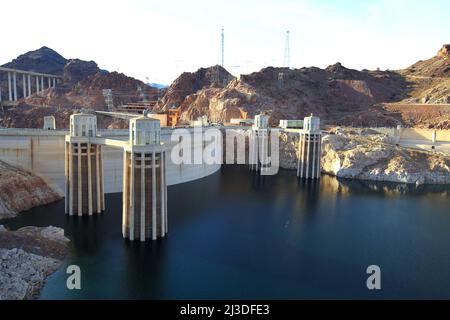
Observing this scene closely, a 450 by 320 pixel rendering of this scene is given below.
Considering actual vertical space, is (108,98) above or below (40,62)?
below

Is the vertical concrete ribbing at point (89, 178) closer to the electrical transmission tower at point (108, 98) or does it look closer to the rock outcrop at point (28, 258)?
the rock outcrop at point (28, 258)

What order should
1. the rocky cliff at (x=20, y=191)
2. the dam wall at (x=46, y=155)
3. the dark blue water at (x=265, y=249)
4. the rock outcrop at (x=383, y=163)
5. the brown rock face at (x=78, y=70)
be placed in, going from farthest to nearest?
the brown rock face at (x=78, y=70), the rock outcrop at (x=383, y=163), the dam wall at (x=46, y=155), the rocky cliff at (x=20, y=191), the dark blue water at (x=265, y=249)

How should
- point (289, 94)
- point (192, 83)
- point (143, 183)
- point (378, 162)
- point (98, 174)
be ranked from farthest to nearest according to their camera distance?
point (192, 83) < point (289, 94) < point (378, 162) < point (98, 174) < point (143, 183)

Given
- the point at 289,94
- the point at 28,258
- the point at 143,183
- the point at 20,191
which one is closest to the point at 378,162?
the point at 289,94

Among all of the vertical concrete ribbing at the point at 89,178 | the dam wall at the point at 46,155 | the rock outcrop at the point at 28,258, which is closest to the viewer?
the rock outcrop at the point at 28,258

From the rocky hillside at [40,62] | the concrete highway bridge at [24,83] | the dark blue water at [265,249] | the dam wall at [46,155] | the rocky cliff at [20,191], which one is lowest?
the dark blue water at [265,249]

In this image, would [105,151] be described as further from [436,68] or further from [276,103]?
[436,68]

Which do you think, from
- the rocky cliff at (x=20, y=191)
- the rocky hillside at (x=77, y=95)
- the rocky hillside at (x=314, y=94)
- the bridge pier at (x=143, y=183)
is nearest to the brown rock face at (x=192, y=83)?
the rocky hillside at (x=314, y=94)

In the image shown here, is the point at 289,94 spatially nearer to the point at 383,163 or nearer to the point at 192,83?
the point at 192,83
